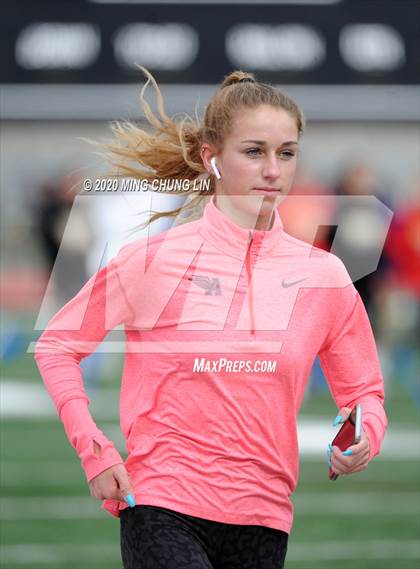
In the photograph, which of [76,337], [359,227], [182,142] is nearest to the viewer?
[76,337]

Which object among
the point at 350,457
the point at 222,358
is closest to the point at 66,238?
the point at 222,358

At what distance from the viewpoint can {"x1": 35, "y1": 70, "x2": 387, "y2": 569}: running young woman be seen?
3.03 m

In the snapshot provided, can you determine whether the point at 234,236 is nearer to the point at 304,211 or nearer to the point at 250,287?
the point at 250,287

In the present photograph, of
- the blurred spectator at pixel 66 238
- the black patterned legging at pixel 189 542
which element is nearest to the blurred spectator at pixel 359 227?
the blurred spectator at pixel 66 238

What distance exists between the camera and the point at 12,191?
22.8m

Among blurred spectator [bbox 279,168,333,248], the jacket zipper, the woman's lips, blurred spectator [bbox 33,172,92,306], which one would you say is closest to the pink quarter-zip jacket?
the jacket zipper

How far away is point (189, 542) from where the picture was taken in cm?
296

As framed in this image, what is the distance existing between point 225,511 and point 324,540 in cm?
322

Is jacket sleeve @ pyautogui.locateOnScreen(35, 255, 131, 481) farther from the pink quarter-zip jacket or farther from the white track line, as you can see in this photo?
the white track line

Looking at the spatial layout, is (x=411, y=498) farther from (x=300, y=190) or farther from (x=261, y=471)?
(x=300, y=190)

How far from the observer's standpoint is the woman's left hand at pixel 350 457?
9.86 feet

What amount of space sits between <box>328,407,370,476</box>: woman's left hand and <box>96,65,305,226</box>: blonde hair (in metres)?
0.74

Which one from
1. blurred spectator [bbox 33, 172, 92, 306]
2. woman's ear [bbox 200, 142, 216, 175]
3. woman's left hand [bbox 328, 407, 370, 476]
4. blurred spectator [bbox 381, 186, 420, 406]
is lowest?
woman's left hand [bbox 328, 407, 370, 476]

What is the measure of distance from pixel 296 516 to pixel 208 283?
3573 mm
